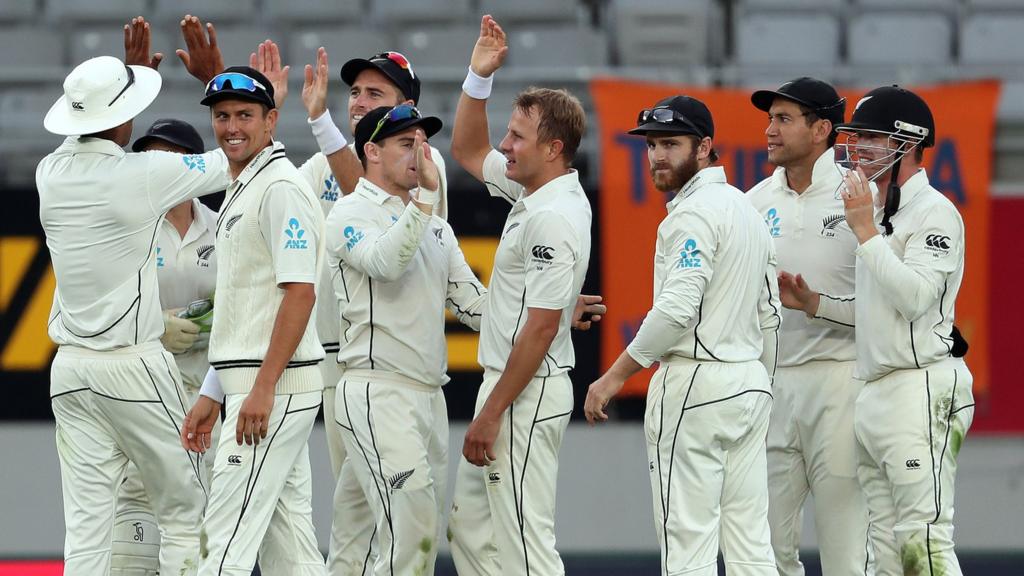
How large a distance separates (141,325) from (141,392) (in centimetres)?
23

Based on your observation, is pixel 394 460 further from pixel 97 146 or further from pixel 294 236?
pixel 97 146

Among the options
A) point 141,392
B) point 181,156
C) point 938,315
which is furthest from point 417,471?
point 938,315

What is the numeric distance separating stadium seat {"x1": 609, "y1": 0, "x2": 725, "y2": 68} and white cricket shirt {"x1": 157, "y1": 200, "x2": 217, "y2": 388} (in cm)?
423

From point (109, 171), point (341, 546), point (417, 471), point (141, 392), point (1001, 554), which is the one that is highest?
point (109, 171)

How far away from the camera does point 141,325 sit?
491cm

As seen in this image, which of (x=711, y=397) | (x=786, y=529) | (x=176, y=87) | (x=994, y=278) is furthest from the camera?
(x=176, y=87)

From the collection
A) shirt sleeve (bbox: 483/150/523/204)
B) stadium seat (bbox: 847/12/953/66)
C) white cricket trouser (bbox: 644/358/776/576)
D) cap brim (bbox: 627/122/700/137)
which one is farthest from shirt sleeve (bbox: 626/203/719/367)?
stadium seat (bbox: 847/12/953/66)

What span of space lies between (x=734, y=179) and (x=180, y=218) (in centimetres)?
332

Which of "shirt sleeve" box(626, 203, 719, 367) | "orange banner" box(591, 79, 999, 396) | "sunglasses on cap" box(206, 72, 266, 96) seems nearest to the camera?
"shirt sleeve" box(626, 203, 719, 367)

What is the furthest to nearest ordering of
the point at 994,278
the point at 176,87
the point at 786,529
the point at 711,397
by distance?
the point at 176,87 → the point at 994,278 → the point at 786,529 → the point at 711,397

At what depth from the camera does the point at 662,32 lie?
30.1 ft

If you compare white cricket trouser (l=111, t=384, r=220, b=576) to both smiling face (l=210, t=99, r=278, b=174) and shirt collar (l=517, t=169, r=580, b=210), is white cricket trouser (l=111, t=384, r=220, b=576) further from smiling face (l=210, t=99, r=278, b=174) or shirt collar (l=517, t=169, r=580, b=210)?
shirt collar (l=517, t=169, r=580, b=210)

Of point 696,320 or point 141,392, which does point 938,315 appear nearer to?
point 696,320

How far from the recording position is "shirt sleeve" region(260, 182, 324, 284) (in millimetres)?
4500
